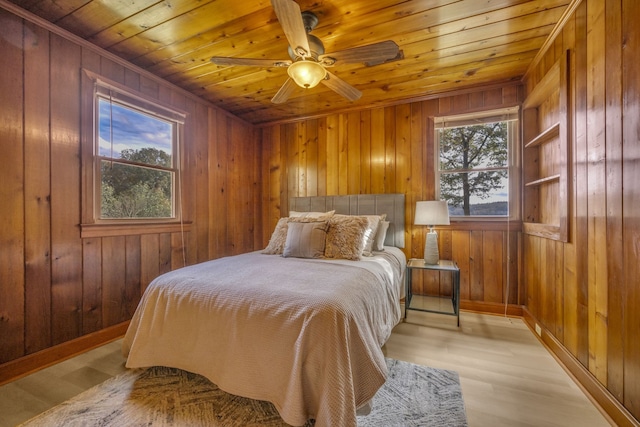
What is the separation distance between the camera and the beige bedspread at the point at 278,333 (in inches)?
48.3

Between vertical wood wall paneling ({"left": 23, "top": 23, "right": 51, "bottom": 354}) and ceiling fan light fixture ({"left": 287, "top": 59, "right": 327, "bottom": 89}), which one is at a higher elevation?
ceiling fan light fixture ({"left": 287, "top": 59, "right": 327, "bottom": 89})

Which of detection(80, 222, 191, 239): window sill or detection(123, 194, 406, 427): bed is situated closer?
detection(123, 194, 406, 427): bed

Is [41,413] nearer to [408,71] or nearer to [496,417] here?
[496,417]

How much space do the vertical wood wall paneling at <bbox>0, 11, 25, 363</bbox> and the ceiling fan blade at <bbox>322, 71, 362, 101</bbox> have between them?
2.10 m

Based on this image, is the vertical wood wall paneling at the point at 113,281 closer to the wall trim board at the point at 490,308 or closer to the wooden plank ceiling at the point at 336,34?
the wooden plank ceiling at the point at 336,34

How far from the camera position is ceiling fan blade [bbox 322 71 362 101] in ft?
6.69

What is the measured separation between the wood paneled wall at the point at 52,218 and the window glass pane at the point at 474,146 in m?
3.14

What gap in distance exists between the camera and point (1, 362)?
67.7 inches

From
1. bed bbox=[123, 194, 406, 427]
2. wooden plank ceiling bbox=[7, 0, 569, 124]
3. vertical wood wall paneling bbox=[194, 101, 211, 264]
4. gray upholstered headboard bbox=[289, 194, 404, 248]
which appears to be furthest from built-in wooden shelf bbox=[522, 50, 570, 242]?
vertical wood wall paneling bbox=[194, 101, 211, 264]

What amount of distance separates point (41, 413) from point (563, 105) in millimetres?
3790

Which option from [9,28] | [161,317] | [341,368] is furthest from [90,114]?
[341,368]

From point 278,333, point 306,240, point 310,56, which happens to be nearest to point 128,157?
point 306,240

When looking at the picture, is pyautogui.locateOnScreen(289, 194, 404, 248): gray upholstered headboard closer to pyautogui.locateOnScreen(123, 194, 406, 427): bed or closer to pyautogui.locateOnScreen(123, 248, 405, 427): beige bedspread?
pyautogui.locateOnScreen(123, 194, 406, 427): bed

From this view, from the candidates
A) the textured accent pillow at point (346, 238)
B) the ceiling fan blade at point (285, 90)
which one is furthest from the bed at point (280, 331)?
the ceiling fan blade at point (285, 90)
